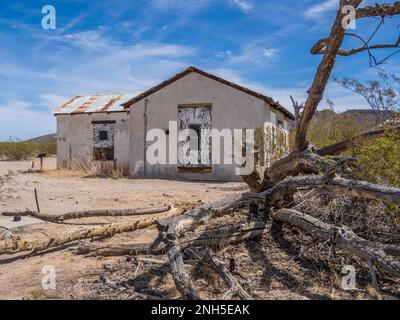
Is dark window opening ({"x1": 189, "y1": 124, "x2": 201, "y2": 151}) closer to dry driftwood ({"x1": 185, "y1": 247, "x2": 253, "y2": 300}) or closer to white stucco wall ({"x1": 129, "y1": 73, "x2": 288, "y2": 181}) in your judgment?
white stucco wall ({"x1": 129, "y1": 73, "x2": 288, "y2": 181})

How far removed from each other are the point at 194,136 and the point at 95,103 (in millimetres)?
7210

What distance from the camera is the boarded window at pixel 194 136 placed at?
15.1 meters

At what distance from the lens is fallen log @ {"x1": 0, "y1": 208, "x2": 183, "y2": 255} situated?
522cm

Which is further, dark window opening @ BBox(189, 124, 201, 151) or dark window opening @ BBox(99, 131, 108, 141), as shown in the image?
dark window opening @ BBox(99, 131, 108, 141)

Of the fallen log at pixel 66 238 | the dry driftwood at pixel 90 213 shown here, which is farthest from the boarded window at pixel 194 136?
the fallen log at pixel 66 238

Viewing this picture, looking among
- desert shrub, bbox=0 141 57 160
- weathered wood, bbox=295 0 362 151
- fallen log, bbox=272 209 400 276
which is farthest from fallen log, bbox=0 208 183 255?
desert shrub, bbox=0 141 57 160

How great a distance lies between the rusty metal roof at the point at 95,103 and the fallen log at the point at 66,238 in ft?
40.7

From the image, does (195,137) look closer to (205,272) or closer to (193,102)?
(193,102)

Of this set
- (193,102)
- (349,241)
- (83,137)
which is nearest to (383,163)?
(349,241)

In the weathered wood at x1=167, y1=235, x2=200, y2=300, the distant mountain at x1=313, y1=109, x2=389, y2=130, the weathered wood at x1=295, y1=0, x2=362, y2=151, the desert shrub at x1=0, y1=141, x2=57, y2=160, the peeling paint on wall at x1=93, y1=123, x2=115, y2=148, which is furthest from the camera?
the desert shrub at x1=0, y1=141, x2=57, y2=160

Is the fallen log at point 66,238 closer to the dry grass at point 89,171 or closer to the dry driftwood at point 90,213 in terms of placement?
the dry driftwood at point 90,213

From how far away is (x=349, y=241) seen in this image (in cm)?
404

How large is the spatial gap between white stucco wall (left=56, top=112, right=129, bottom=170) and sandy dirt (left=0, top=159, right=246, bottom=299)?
223 centimetres
